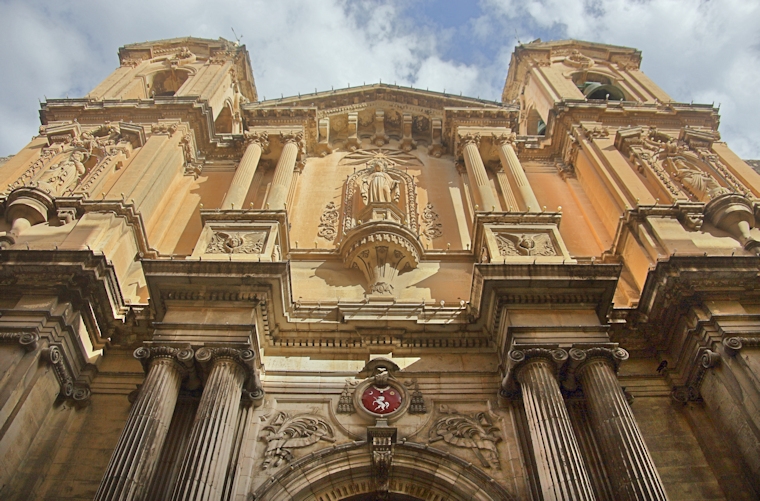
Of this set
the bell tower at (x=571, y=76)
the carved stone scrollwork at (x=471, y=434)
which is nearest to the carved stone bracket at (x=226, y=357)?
the carved stone scrollwork at (x=471, y=434)

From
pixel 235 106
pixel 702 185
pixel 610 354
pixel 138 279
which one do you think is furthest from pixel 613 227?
pixel 235 106

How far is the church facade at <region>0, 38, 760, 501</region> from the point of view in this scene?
28.8 feet

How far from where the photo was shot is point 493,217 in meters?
12.5

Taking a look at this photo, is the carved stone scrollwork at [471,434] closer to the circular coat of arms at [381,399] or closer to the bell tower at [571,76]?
the circular coat of arms at [381,399]

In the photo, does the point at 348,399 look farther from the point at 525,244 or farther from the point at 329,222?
the point at 329,222

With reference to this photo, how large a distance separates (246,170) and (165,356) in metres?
7.48

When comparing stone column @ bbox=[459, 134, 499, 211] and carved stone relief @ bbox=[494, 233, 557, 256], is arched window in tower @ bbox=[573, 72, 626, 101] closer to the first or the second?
stone column @ bbox=[459, 134, 499, 211]

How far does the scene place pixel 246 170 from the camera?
15.9 m

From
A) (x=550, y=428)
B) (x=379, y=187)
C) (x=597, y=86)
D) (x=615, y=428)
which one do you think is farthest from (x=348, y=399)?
(x=597, y=86)

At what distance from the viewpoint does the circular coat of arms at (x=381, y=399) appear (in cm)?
988

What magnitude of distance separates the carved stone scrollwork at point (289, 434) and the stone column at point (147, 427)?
59.0 inches

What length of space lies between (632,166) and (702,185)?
75.1 inches

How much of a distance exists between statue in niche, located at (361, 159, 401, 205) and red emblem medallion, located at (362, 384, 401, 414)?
563cm

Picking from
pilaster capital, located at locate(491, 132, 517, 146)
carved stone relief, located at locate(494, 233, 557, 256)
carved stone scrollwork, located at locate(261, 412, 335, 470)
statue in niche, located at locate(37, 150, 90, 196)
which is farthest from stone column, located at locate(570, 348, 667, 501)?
Answer: statue in niche, located at locate(37, 150, 90, 196)
